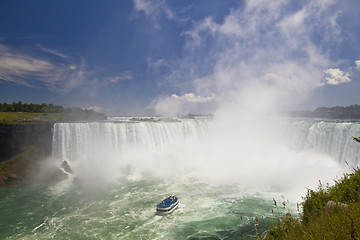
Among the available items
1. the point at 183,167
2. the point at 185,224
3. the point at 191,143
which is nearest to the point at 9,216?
the point at 185,224

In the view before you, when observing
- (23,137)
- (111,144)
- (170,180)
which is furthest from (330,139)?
(23,137)

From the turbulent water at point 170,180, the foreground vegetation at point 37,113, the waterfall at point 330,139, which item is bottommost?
the turbulent water at point 170,180

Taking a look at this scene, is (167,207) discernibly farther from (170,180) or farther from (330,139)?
(330,139)

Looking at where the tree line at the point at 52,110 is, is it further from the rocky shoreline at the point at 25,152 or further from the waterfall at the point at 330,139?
the waterfall at the point at 330,139

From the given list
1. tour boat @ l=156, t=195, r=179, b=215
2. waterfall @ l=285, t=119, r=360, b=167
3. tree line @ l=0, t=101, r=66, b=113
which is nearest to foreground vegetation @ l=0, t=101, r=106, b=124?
tree line @ l=0, t=101, r=66, b=113

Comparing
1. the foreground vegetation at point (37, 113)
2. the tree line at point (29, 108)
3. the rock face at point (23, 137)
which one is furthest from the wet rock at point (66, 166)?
the tree line at point (29, 108)

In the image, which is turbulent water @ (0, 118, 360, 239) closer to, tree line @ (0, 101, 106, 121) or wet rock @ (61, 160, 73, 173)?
wet rock @ (61, 160, 73, 173)
